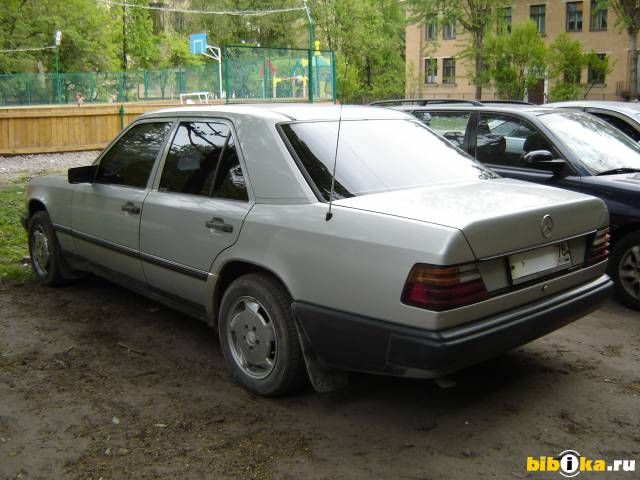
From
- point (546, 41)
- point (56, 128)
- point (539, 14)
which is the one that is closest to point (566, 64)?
point (56, 128)

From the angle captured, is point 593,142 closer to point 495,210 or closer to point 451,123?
point 451,123

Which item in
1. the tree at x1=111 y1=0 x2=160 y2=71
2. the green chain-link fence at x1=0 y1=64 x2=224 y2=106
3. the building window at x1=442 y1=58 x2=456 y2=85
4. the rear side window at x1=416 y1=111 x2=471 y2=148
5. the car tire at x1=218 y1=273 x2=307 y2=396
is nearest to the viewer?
the car tire at x1=218 y1=273 x2=307 y2=396

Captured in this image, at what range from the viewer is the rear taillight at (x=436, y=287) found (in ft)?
10.6

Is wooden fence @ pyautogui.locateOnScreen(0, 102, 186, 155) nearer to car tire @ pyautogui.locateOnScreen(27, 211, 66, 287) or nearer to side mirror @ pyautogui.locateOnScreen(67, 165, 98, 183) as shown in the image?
car tire @ pyautogui.locateOnScreen(27, 211, 66, 287)

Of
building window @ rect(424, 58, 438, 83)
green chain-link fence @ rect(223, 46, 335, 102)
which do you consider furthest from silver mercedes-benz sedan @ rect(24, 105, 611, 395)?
building window @ rect(424, 58, 438, 83)

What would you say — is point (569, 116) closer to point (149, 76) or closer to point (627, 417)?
point (627, 417)

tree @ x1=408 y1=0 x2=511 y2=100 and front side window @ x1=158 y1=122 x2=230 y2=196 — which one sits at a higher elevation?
tree @ x1=408 y1=0 x2=511 y2=100

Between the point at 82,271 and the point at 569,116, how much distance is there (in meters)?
4.77

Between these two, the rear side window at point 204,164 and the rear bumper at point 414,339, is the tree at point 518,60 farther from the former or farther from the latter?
the rear bumper at point 414,339

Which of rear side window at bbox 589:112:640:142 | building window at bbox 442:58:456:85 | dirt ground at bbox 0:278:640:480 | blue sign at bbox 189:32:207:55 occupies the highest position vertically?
building window at bbox 442:58:456:85

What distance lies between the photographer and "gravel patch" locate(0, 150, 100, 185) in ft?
51.7

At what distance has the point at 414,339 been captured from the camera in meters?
3.26

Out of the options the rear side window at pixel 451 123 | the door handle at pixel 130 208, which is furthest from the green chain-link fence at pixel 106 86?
the door handle at pixel 130 208

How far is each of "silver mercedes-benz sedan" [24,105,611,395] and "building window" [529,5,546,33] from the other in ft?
150
